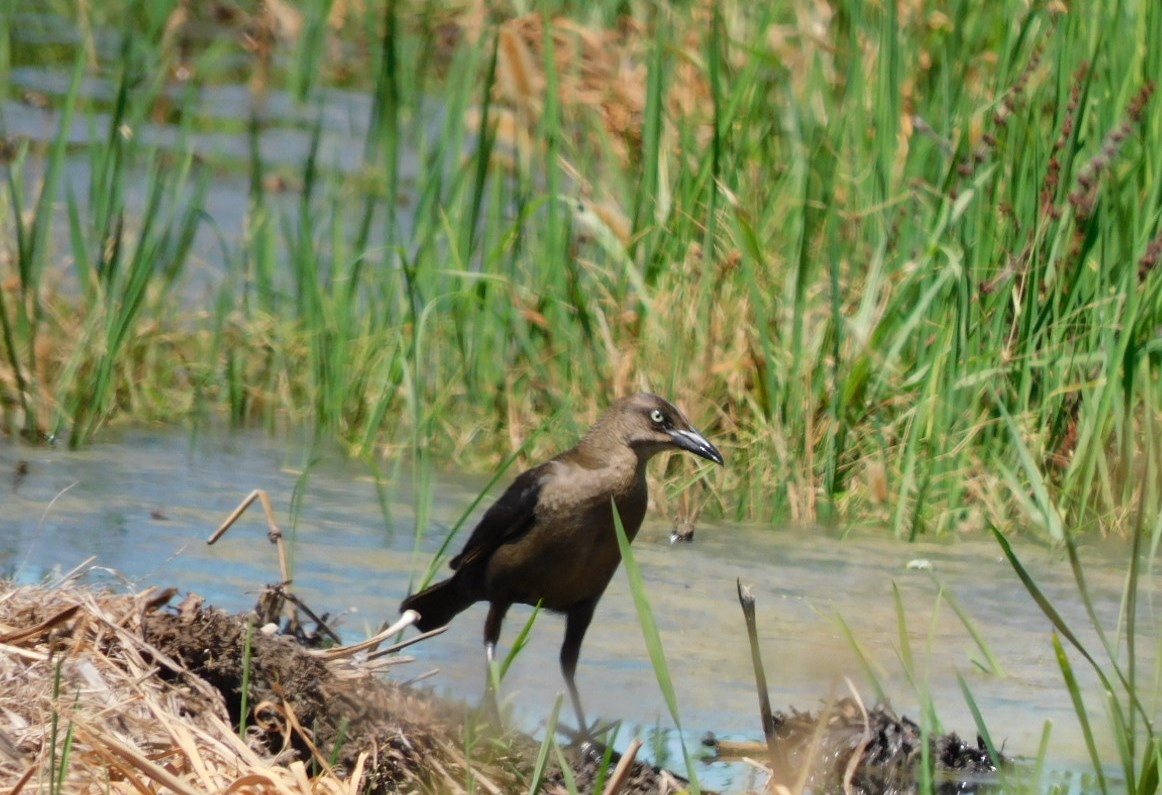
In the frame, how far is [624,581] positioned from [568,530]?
897 millimetres

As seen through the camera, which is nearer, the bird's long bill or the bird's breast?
the bird's breast

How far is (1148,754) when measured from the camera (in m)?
3.01

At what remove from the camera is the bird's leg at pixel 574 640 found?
4.45m

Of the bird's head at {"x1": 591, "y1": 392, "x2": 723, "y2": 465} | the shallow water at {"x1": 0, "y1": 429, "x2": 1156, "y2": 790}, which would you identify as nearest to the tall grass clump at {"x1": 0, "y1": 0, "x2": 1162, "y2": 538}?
the shallow water at {"x1": 0, "y1": 429, "x2": 1156, "y2": 790}

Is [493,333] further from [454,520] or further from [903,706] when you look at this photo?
[903,706]

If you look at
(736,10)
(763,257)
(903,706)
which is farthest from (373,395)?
(736,10)

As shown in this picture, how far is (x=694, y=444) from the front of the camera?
5129mm

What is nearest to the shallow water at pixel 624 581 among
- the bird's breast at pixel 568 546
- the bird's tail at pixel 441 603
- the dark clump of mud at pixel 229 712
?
the bird's tail at pixel 441 603

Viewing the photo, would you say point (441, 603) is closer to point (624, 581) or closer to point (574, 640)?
point (574, 640)

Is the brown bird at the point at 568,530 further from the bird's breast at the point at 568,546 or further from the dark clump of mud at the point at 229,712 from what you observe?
the dark clump of mud at the point at 229,712

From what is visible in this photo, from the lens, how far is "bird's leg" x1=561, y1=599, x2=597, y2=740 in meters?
4.45

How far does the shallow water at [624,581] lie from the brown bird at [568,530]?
0.13 meters

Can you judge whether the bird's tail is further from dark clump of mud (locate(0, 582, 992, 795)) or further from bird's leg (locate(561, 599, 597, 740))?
dark clump of mud (locate(0, 582, 992, 795))

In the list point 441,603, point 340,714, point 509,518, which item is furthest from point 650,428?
point 340,714
